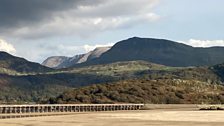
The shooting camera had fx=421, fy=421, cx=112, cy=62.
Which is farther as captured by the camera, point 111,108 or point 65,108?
point 111,108

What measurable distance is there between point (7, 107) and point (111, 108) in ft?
167

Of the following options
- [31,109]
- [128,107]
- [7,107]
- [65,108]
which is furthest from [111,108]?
[7,107]

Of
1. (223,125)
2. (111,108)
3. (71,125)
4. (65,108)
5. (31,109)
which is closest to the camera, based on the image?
(223,125)

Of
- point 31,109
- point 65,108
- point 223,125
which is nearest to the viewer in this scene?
point 223,125

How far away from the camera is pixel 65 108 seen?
132m

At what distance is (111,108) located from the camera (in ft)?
461

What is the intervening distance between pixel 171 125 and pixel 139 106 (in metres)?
97.2

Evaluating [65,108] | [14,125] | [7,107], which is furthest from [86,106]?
[14,125]

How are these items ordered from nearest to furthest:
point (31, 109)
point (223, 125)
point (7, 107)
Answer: point (223, 125), point (7, 107), point (31, 109)

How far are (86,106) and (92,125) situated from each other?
81.9 m

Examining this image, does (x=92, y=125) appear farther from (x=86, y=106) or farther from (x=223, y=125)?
(x=86, y=106)

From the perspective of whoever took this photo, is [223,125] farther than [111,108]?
No

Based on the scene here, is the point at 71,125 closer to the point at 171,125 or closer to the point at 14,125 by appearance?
the point at 14,125

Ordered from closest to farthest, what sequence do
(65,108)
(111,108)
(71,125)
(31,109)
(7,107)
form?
(71,125), (7,107), (31,109), (65,108), (111,108)
